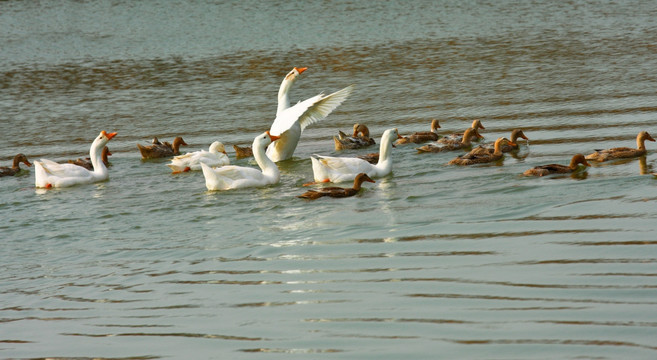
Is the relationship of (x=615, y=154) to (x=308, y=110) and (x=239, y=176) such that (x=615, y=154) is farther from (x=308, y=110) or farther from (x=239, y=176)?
(x=308, y=110)

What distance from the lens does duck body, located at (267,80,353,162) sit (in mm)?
15930

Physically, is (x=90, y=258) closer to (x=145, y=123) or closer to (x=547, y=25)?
(x=145, y=123)

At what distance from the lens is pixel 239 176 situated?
45.2ft

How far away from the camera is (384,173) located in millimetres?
14062

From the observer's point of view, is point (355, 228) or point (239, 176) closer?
point (355, 228)

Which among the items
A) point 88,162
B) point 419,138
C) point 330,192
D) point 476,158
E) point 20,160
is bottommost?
point 330,192

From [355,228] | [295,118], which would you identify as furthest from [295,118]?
[355,228]

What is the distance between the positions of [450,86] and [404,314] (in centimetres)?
1581

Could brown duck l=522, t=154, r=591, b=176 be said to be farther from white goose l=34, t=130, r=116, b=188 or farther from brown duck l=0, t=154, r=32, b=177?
brown duck l=0, t=154, r=32, b=177

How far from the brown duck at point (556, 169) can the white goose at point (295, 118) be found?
4.22 meters

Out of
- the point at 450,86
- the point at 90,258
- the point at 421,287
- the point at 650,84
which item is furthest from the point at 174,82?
the point at 421,287

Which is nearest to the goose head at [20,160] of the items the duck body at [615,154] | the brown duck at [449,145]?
the brown duck at [449,145]

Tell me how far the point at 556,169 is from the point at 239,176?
4505 mm

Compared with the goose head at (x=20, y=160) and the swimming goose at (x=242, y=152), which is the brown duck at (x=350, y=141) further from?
the goose head at (x=20, y=160)
